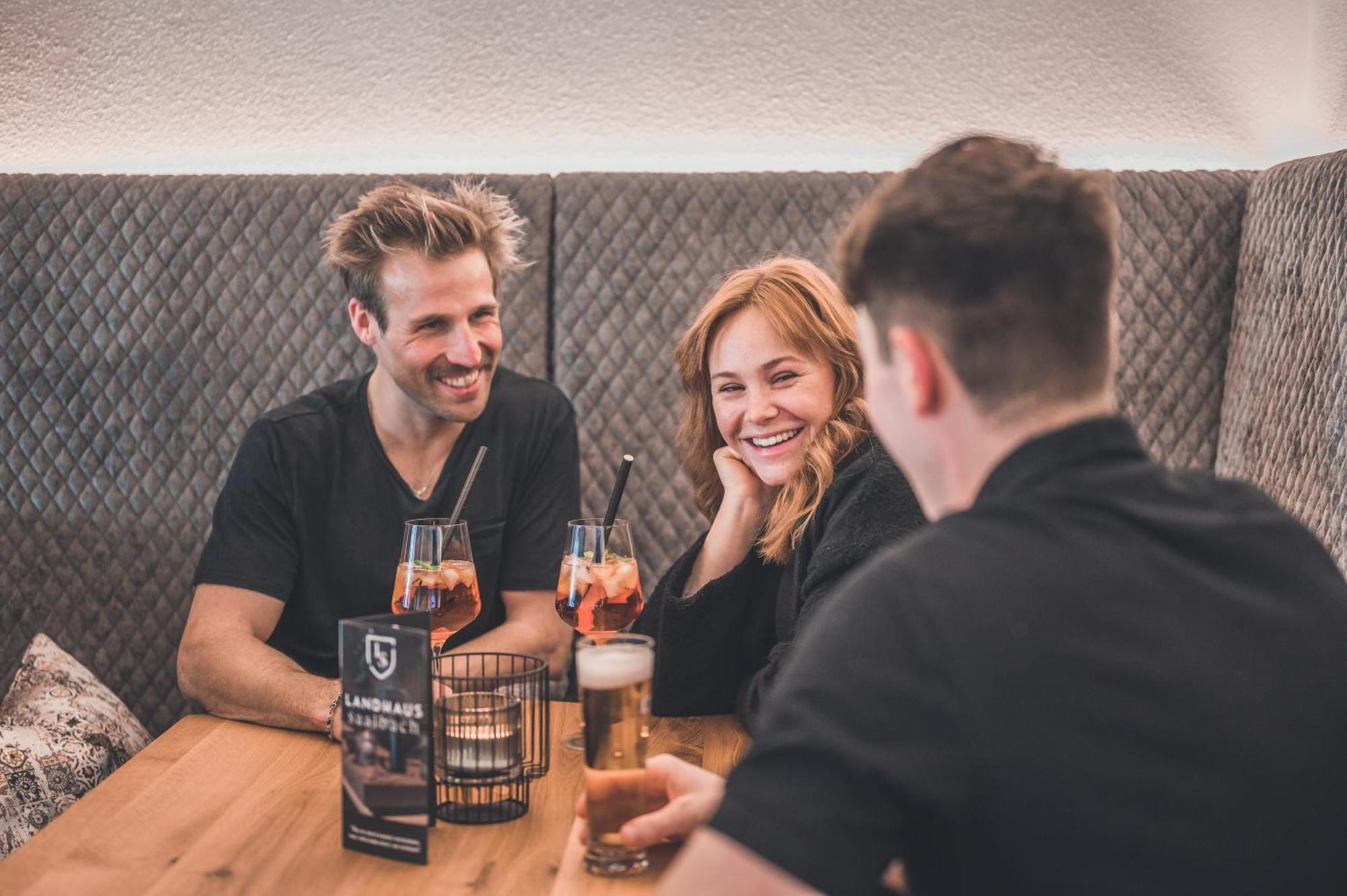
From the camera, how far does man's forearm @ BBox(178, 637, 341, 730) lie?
55.5 inches

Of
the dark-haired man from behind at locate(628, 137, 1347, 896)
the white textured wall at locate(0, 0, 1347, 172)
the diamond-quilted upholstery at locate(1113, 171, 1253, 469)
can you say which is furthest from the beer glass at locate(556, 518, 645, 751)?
the white textured wall at locate(0, 0, 1347, 172)

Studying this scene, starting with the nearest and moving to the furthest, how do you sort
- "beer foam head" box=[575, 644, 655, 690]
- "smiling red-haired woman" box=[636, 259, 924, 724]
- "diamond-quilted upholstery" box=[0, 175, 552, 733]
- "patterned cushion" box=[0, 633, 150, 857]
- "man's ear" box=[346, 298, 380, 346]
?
"beer foam head" box=[575, 644, 655, 690] < "smiling red-haired woman" box=[636, 259, 924, 724] < "patterned cushion" box=[0, 633, 150, 857] < "man's ear" box=[346, 298, 380, 346] < "diamond-quilted upholstery" box=[0, 175, 552, 733]

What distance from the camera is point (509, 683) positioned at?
1.20 m

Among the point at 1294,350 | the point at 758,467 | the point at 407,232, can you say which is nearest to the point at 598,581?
the point at 758,467

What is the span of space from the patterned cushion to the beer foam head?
3.90ft

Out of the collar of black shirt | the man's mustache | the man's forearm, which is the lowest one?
the man's forearm

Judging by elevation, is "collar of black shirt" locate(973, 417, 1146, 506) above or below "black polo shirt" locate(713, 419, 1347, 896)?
above

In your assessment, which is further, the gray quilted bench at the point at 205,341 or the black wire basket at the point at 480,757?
the gray quilted bench at the point at 205,341

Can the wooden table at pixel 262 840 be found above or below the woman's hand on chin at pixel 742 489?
below

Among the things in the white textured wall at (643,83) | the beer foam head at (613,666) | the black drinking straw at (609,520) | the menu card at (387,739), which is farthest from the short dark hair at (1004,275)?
the white textured wall at (643,83)

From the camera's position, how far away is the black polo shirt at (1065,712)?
0.62 m

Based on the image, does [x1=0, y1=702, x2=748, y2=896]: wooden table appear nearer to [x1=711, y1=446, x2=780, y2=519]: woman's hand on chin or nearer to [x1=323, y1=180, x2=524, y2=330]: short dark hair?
[x1=711, y1=446, x2=780, y2=519]: woman's hand on chin

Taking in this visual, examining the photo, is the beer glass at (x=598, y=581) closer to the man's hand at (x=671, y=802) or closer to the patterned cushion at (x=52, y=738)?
the man's hand at (x=671, y=802)

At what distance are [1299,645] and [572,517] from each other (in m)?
1.52
